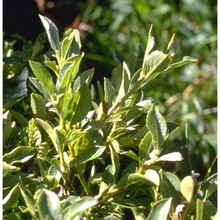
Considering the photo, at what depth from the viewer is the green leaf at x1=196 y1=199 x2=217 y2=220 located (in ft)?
3.09

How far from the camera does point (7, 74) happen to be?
135 centimetres

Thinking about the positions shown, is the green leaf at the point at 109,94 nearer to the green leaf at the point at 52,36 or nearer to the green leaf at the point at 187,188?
the green leaf at the point at 52,36

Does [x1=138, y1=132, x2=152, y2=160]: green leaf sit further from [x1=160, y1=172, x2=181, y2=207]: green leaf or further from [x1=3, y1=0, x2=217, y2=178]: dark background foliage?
[x1=3, y1=0, x2=217, y2=178]: dark background foliage

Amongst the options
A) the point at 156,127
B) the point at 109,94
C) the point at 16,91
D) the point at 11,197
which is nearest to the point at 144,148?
the point at 156,127

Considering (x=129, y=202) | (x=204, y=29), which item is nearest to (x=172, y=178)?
(x=129, y=202)

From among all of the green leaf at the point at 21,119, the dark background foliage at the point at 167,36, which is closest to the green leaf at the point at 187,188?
the green leaf at the point at 21,119

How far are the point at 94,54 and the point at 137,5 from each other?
59 centimetres

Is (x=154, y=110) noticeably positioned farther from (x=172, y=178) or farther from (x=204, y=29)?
(x=204, y=29)

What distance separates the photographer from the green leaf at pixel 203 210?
3.09 ft

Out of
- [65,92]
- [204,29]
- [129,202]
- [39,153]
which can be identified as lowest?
[204,29]

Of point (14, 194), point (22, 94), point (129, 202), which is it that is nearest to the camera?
point (14, 194)

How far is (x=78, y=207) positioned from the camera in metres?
0.87

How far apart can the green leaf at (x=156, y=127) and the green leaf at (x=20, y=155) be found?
23 centimetres

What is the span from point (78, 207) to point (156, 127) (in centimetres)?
23
